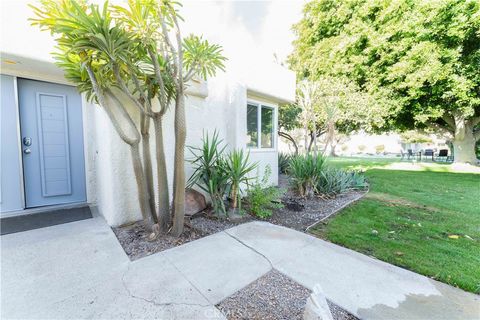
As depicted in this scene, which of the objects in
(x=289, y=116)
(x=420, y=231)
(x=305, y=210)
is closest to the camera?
(x=420, y=231)

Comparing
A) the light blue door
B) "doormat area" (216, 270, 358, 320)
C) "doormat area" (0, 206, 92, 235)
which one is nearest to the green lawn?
"doormat area" (216, 270, 358, 320)

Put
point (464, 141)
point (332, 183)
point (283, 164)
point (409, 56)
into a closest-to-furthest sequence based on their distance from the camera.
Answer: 1. point (332, 183)
2. point (409, 56)
3. point (283, 164)
4. point (464, 141)

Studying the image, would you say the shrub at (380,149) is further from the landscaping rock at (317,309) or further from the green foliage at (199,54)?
the landscaping rock at (317,309)

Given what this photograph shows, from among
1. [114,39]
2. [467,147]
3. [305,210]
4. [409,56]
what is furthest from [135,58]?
[467,147]

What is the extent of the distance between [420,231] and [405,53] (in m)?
9.66

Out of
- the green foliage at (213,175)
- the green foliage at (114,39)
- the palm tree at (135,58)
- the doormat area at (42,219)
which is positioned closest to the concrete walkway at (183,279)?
the doormat area at (42,219)

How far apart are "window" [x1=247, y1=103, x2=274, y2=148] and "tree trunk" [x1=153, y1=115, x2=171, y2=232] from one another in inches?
128

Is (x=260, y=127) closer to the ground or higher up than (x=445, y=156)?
higher up

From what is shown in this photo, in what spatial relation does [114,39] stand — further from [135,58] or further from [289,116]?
[289,116]

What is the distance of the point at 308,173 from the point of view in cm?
539

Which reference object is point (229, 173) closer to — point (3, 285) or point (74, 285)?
point (74, 285)

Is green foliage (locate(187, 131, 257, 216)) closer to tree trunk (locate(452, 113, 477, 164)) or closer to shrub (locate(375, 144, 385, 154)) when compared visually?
tree trunk (locate(452, 113, 477, 164))

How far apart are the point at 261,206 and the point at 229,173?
108 centimetres

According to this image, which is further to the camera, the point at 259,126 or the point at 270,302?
the point at 259,126
